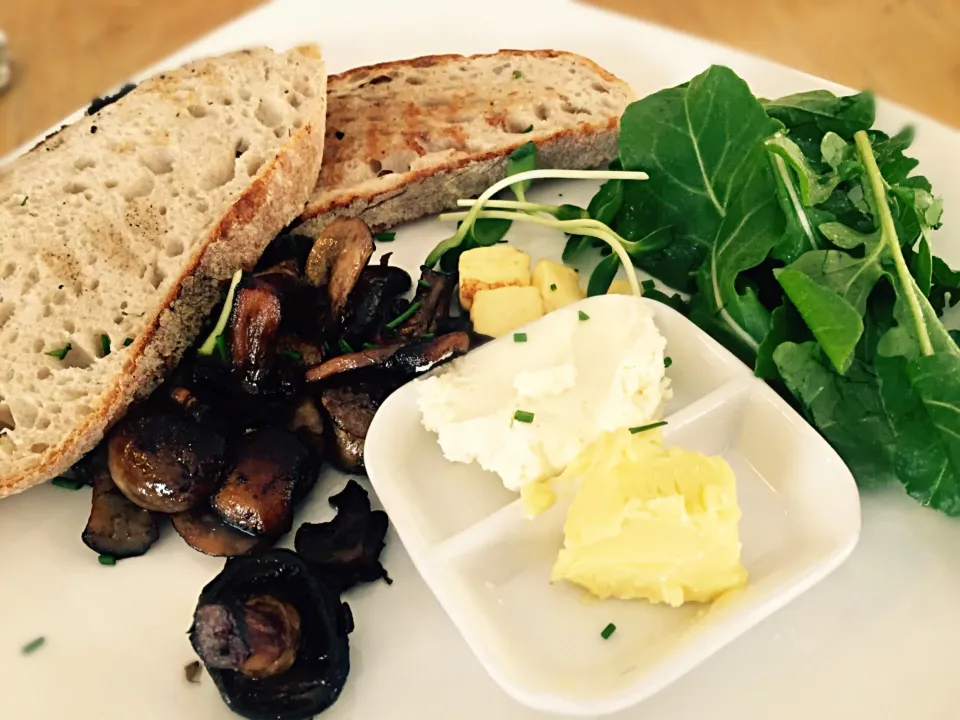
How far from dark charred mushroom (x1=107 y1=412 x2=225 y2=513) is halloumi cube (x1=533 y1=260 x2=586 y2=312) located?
31.8 inches

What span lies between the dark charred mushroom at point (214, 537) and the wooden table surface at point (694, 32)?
207 cm

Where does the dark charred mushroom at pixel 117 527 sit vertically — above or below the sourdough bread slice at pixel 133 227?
below

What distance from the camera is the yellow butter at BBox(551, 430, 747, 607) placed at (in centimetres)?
129

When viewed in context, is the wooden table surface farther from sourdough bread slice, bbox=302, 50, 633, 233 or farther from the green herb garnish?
the green herb garnish

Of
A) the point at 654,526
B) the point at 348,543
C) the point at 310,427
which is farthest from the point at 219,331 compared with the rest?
the point at 654,526

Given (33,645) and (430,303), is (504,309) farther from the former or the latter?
(33,645)

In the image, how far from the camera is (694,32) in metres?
3.18

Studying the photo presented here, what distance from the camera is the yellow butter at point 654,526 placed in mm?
1289

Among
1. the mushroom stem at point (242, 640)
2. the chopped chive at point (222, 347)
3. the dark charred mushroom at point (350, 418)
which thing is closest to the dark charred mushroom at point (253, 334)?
the chopped chive at point (222, 347)

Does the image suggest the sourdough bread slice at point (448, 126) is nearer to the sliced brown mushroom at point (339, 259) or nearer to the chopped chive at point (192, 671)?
the sliced brown mushroom at point (339, 259)

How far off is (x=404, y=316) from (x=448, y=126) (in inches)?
28.7

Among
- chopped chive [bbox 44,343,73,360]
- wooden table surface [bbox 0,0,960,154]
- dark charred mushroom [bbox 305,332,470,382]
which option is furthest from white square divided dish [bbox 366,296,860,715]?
wooden table surface [bbox 0,0,960,154]

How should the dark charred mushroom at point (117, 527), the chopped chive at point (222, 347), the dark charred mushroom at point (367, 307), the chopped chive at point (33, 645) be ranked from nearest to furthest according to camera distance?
the chopped chive at point (33, 645) < the dark charred mushroom at point (117, 527) < the chopped chive at point (222, 347) < the dark charred mushroom at point (367, 307)

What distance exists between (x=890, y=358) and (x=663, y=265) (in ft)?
2.05
